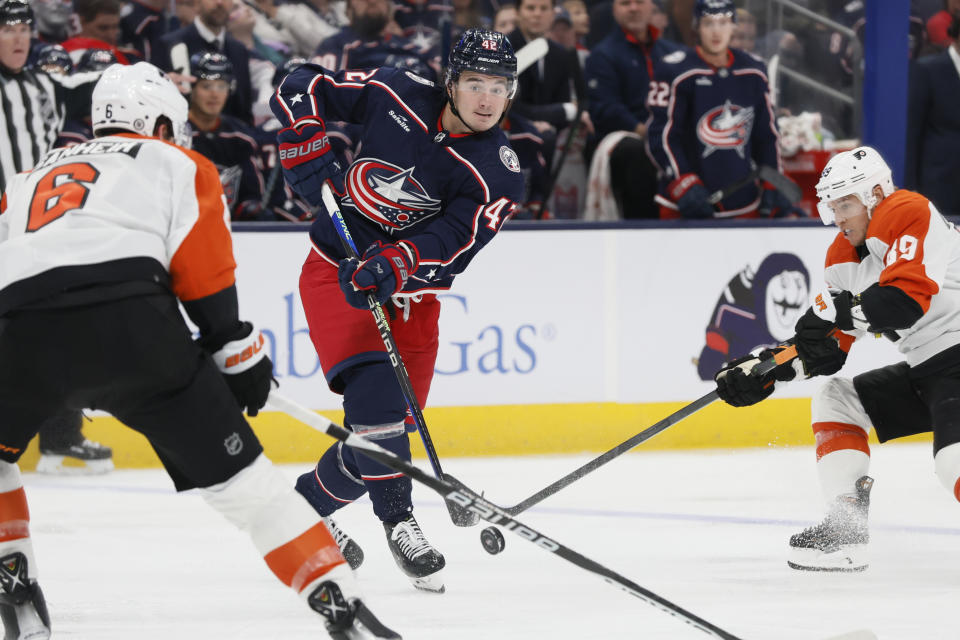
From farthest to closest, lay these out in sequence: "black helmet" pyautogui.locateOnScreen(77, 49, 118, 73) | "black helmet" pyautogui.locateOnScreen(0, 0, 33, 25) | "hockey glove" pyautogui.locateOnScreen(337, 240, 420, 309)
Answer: "black helmet" pyautogui.locateOnScreen(77, 49, 118, 73), "black helmet" pyautogui.locateOnScreen(0, 0, 33, 25), "hockey glove" pyautogui.locateOnScreen(337, 240, 420, 309)

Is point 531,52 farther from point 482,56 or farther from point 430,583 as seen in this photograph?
point 430,583

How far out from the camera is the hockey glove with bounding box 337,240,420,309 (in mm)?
2873

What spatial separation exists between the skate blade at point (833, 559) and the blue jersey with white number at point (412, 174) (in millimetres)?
1112

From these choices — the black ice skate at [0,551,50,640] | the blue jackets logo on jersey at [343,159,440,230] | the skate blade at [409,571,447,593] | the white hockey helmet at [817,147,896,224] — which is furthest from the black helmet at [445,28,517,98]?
the black ice skate at [0,551,50,640]

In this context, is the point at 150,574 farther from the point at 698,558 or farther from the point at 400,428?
the point at 698,558

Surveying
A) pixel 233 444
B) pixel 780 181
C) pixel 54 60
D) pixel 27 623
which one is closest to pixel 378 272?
pixel 233 444

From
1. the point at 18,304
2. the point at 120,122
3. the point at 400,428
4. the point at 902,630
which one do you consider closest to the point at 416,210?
the point at 400,428

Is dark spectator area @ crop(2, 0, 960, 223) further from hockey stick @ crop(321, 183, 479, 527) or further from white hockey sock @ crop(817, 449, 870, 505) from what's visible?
white hockey sock @ crop(817, 449, 870, 505)

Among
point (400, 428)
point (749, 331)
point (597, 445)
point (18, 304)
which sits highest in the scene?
point (18, 304)

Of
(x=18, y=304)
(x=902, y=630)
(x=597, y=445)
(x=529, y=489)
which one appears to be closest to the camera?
(x=18, y=304)

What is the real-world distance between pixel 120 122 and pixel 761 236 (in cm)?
314

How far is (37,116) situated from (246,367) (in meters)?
A: 2.65

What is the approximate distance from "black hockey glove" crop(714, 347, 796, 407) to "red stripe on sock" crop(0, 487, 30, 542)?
1563 mm

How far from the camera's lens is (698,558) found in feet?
10.9
